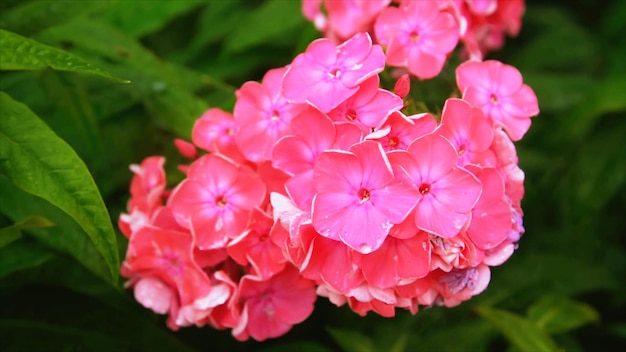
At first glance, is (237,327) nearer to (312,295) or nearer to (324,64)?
(312,295)

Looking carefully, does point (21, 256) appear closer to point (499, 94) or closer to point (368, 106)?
point (368, 106)

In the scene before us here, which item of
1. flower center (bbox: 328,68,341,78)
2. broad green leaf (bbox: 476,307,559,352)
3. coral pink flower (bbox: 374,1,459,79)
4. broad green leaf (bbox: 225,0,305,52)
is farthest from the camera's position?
broad green leaf (bbox: 225,0,305,52)

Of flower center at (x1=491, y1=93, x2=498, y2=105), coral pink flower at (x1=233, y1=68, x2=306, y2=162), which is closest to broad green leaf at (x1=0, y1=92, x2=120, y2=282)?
coral pink flower at (x1=233, y1=68, x2=306, y2=162)

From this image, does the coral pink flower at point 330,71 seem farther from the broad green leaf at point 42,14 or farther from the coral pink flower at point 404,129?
the broad green leaf at point 42,14

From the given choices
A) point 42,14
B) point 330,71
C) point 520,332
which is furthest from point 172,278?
point 520,332

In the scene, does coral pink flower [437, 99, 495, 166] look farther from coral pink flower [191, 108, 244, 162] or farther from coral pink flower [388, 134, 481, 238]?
coral pink flower [191, 108, 244, 162]

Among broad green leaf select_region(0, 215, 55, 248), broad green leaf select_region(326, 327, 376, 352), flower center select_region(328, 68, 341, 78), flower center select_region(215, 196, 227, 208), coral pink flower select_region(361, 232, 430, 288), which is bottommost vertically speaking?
broad green leaf select_region(326, 327, 376, 352)

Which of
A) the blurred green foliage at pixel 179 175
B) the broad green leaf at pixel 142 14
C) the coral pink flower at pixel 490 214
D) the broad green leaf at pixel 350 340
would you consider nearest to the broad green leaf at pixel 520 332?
the blurred green foliage at pixel 179 175
